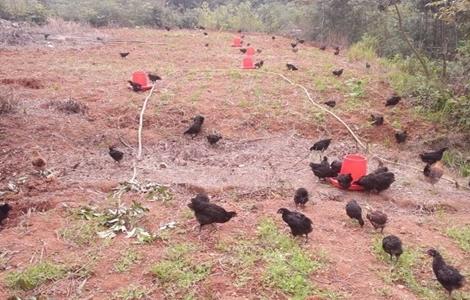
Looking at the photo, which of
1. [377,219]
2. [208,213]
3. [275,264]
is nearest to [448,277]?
[377,219]

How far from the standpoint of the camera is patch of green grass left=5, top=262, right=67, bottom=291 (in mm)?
4289

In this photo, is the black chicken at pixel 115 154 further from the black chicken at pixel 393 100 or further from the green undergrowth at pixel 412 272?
the black chicken at pixel 393 100

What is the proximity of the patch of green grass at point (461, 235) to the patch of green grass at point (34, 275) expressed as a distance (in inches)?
171

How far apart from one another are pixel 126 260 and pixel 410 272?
289cm

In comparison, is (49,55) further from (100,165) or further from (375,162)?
(375,162)

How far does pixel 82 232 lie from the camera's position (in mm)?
5238

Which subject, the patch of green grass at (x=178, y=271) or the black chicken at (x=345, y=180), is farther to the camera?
the black chicken at (x=345, y=180)

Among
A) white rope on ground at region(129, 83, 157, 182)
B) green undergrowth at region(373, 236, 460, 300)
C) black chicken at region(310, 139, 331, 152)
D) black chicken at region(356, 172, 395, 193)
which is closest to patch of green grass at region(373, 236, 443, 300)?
green undergrowth at region(373, 236, 460, 300)

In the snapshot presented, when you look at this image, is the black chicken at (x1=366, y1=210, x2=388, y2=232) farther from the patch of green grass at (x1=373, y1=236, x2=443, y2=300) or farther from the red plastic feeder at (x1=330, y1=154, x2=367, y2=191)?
the red plastic feeder at (x1=330, y1=154, x2=367, y2=191)

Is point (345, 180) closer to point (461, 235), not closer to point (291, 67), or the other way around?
point (461, 235)

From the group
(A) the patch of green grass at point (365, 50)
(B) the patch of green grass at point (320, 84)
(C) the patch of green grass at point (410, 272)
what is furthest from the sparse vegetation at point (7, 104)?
(A) the patch of green grass at point (365, 50)

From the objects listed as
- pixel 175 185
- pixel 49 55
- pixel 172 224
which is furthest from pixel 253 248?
pixel 49 55

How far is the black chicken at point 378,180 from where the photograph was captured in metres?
6.55

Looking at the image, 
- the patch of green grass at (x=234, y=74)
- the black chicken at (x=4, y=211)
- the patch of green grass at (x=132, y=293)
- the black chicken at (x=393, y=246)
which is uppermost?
the black chicken at (x=393, y=246)
